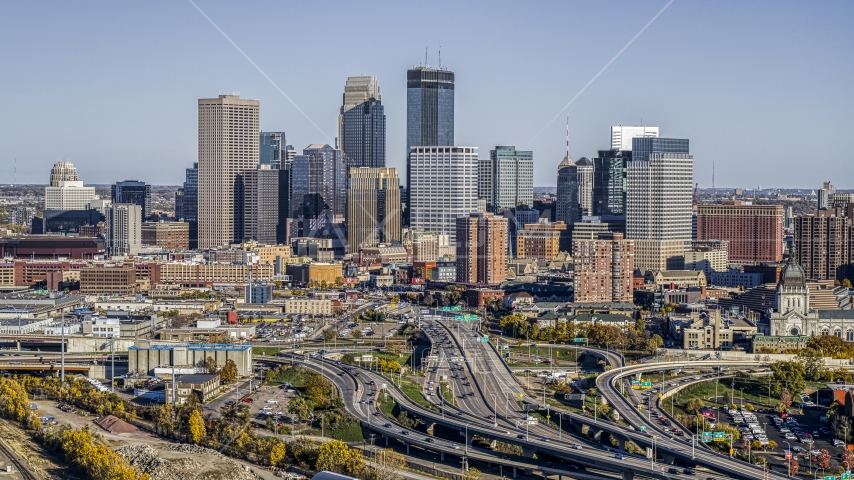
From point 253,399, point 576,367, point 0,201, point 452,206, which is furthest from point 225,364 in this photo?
point 0,201

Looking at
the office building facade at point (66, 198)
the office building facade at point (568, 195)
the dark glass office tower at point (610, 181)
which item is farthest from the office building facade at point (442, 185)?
the office building facade at point (66, 198)

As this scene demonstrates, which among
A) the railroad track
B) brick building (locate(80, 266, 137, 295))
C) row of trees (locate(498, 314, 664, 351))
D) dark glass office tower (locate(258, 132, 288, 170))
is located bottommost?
the railroad track

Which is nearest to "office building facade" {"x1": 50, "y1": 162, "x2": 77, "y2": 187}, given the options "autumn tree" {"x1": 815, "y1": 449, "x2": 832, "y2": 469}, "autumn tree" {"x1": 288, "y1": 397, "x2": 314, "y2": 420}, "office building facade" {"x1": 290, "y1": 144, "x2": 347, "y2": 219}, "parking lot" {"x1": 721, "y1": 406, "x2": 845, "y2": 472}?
"office building facade" {"x1": 290, "y1": 144, "x2": 347, "y2": 219}

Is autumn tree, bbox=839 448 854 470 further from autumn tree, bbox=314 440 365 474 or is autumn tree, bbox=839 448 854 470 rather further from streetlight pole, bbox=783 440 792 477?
autumn tree, bbox=314 440 365 474

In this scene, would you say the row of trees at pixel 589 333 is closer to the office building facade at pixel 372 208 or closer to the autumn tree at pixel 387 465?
the autumn tree at pixel 387 465

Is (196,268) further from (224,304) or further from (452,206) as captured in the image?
(452,206)
